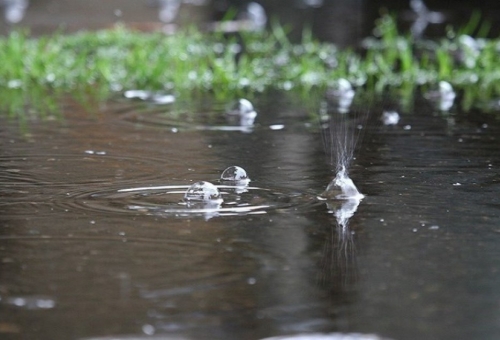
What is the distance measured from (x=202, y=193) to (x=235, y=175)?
0.38 m

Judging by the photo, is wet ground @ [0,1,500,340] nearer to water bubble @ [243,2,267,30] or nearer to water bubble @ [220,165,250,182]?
water bubble @ [220,165,250,182]

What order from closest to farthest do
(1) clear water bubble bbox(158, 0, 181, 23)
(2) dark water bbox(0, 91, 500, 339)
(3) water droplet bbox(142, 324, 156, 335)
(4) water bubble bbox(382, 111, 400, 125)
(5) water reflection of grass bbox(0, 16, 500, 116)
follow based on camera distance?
(3) water droplet bbox(142, 324, 156, 335) → (2) dark water bbox(0, 91, 500, 339) → (4) water bubble bbox(382, 111, 400, 125) → (5) water reflection of grass bbox(0, 16, 500, 116) → (1) clear water bubble bbox(158, 0, 181, 23)

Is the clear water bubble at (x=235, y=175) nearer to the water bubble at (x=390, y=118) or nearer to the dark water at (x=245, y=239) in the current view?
the dark water at (x=245, y=239)

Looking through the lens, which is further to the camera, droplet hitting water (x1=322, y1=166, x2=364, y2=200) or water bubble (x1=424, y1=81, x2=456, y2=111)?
water bubble (x1=424, y1=81, x2=456, y2=111)

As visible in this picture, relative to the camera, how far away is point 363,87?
775 cm

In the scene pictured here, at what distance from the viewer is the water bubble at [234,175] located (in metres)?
4.27

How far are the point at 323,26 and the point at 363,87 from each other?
5.94 metres

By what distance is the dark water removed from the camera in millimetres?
2627

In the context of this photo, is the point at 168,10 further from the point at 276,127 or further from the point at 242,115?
the point at 276,127

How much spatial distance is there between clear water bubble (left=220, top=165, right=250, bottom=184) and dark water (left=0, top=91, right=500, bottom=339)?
3.0 inches

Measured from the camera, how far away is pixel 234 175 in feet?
14.0

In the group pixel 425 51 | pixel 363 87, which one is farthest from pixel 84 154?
pixel 425 51

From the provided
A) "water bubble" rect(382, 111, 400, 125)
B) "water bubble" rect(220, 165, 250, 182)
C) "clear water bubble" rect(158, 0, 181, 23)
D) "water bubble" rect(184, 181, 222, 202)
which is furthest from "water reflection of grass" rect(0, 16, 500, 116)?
"clear water bubble" rect(158, 0, 181, 23)

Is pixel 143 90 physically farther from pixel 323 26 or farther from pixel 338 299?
pixel 323 26
